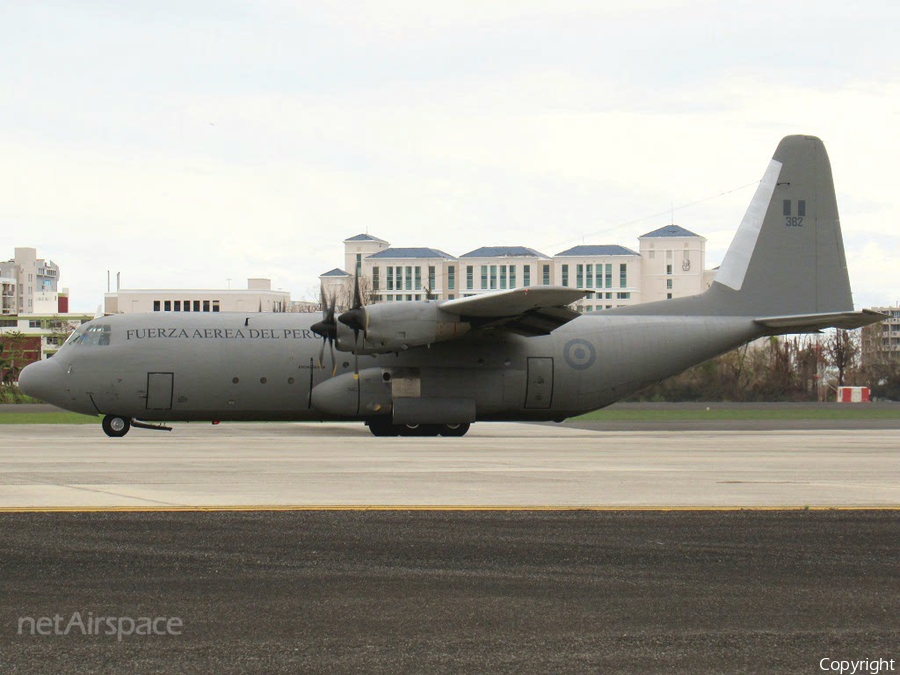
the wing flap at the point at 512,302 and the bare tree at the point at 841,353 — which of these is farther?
the bare tree at the point at 841,353

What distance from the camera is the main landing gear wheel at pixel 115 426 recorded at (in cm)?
2836

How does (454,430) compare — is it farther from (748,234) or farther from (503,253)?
(503,253)

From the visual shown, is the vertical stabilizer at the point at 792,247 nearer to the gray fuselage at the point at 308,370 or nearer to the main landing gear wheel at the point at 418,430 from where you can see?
the gray fuselage at the point at 308,370

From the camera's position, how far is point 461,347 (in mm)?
29250

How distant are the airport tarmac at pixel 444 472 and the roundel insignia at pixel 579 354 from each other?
2.21 meters

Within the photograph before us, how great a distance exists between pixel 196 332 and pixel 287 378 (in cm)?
284

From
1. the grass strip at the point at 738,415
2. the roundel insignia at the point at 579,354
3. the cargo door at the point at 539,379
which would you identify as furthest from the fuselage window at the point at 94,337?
the grass strip at the point at 738,415

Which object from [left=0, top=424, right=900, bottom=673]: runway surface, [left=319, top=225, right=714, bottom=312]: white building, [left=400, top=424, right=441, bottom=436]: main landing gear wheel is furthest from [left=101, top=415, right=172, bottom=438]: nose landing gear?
[left=319, top=225, right=714, bottom=312]: white building

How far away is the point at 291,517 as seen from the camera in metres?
11.8

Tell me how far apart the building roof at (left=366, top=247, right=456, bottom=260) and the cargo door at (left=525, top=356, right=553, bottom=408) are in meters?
157

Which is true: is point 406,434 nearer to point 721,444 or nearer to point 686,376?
point 721,444

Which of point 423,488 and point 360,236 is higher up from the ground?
point 360,236

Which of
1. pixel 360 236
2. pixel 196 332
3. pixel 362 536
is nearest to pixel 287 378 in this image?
pixel 196 332

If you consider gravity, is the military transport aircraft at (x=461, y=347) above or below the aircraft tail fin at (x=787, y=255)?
below
